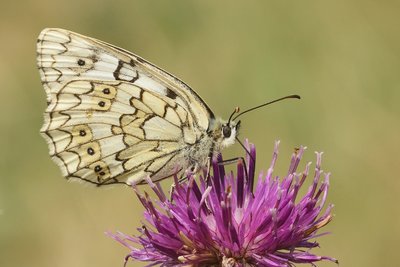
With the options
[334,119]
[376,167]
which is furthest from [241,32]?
[376,167]

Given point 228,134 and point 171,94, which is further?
point 171,94

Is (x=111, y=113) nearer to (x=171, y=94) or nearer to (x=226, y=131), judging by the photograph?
(x=171, y=94)

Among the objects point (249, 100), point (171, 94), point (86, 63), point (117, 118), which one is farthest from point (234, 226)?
point (249, 100)

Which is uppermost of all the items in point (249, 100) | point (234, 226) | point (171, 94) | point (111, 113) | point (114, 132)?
point (249, 100)

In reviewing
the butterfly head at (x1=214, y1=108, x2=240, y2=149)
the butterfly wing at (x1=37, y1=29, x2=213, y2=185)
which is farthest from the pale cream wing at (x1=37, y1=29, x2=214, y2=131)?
the butterfly head at (x1=214, y1=108, x2=240, y2=149)

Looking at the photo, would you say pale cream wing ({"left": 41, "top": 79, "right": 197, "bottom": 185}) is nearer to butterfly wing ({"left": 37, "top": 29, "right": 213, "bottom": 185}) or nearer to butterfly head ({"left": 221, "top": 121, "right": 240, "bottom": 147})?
butterfly wing ({"left": 37, "top": 29, "right": 213, "bottom": 185})

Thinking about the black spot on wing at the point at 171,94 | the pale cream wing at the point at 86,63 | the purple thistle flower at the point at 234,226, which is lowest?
the purple thistle flower at the point at 234,226

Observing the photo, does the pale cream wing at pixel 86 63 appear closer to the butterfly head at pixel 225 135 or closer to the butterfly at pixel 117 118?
the butterfly at pixel 117 118

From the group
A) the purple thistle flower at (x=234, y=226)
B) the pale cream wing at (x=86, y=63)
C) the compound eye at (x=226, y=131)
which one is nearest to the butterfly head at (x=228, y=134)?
the compound eye at (x=226, y=131)
